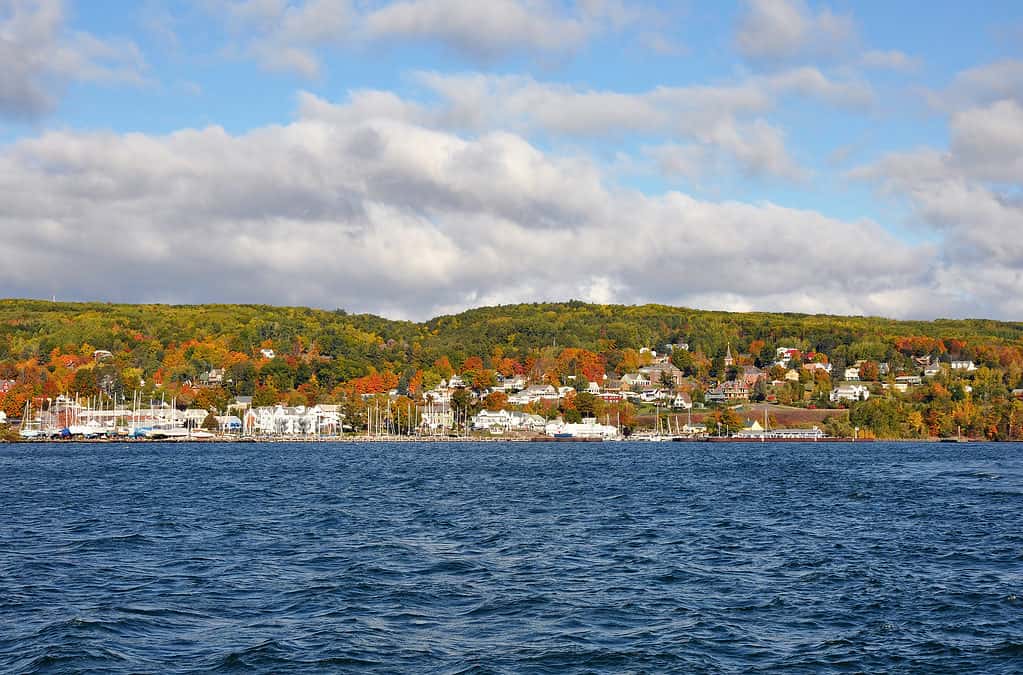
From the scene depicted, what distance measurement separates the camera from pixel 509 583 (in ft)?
84.2

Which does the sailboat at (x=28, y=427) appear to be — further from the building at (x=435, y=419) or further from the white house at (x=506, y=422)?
the white house at (x=506, y=422)

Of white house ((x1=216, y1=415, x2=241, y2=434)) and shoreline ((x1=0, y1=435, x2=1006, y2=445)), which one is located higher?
white house ((x1=216, y1=415, x2=241, y2=434))

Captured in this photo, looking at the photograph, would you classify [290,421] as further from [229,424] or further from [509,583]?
[509,583]

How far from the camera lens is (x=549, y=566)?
1117 inches

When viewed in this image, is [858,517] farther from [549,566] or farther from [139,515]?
[139,515]

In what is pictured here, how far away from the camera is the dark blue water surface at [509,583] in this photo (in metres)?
18.8

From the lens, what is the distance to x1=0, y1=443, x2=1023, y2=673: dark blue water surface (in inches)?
739

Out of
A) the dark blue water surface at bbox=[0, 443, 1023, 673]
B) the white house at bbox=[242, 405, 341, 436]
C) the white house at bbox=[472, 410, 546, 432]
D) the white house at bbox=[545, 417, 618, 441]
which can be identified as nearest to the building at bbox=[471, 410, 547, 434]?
the white house at bbox=[472, 410, 546, 432]

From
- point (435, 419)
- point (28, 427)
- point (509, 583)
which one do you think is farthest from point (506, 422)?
point (509, 583)

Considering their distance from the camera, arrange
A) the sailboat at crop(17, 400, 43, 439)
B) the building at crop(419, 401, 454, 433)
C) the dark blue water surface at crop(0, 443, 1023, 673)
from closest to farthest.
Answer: the dark blue water surface at crop(0, 443, 1023, 673) < the sailboat at crop(17, 400, 43, 439) < the building at crop(419, 401, 454, 433)

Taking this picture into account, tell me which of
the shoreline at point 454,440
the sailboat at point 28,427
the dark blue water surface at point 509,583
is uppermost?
the sailboat at point 28,427

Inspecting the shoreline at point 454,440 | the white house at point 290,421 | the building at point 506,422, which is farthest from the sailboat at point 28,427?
the building at point 506,422

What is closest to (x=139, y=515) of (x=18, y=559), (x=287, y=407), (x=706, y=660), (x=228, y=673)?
(x=18, y=559)

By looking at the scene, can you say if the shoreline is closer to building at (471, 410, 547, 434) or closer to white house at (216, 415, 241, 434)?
building at (471, 410, 547, 434)
